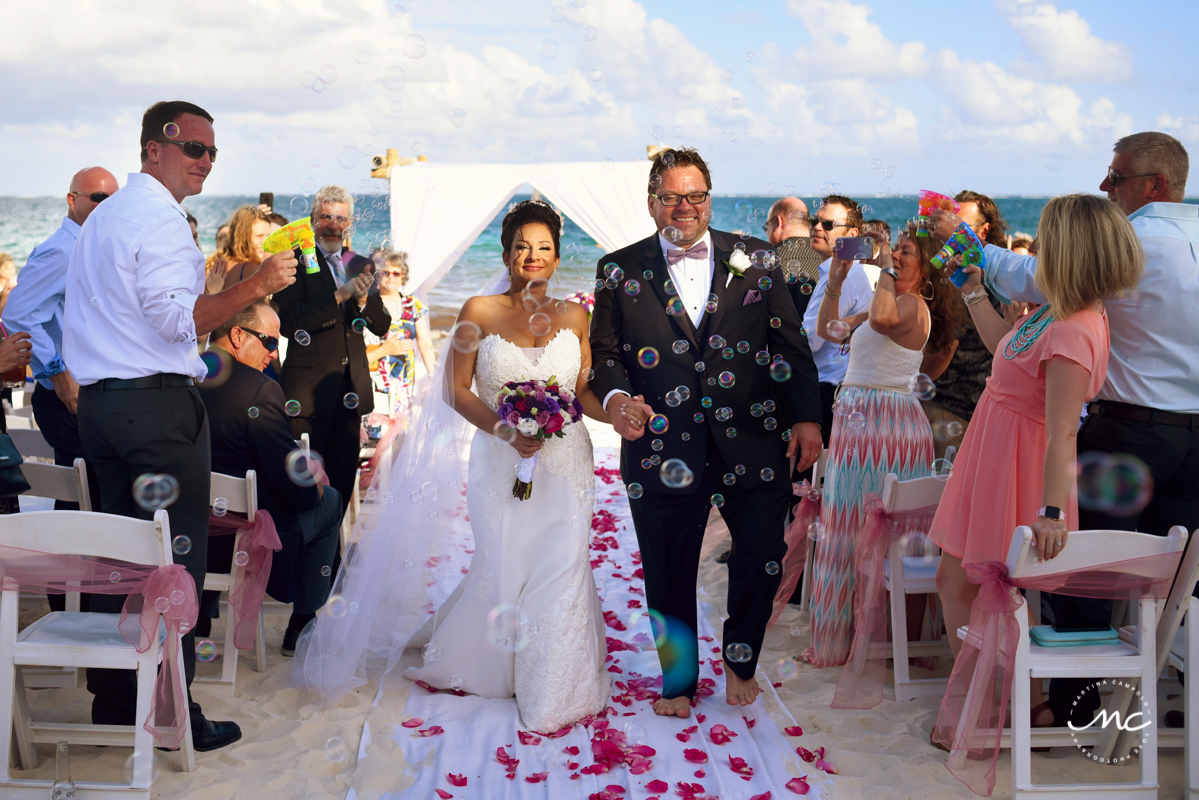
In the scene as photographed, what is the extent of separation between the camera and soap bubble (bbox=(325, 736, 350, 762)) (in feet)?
11.4

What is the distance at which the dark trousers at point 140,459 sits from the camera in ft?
10.3

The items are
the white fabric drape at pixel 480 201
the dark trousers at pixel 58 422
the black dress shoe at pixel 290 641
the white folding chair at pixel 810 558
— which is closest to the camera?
the dark trousers at pixel 58 422

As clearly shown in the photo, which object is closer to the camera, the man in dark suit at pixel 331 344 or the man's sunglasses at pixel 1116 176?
the man's sunglasses at pixel 1116 176

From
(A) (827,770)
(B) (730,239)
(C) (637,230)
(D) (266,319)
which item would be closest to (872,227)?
(B) (730,239)

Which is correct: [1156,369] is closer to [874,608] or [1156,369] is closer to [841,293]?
[874,608]

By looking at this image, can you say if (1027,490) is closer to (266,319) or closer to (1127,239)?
(1127,239)

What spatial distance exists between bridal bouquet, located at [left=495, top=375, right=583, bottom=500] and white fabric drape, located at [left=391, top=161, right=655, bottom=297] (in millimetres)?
9593

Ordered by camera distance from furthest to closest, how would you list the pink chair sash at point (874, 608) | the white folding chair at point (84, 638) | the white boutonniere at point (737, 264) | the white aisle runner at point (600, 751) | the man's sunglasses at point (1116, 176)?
the pink chair sash at point (874, 608), the white boutonniere at point (737, 264), the man's sunglasses at point (1116, 176), the white aisle runner at point (600, 751), the white folding chair at point (84, 638)

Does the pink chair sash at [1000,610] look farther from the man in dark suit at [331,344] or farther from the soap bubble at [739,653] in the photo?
the man in dark suit at [331,344]

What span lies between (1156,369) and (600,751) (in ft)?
8.47

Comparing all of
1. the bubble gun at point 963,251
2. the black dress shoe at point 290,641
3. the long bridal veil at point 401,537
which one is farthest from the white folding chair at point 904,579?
the black dress shoe at point 290,641

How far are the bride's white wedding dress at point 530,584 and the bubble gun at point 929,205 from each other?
162cm

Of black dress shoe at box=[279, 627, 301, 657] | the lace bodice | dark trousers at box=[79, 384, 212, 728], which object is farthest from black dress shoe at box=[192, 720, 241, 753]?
the lace bodice

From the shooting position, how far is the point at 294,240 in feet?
12.9
